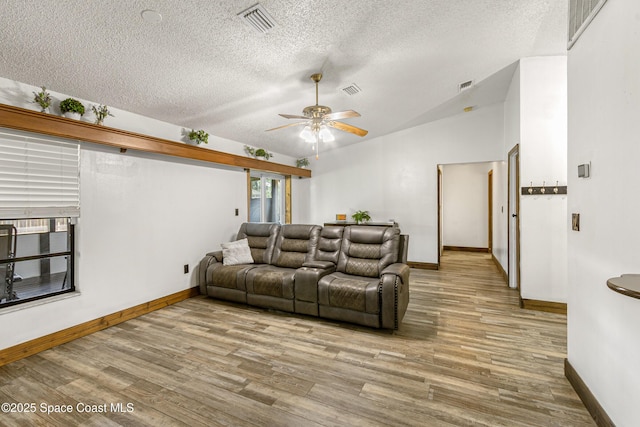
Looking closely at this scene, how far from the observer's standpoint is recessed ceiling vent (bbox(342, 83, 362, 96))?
12.4ft

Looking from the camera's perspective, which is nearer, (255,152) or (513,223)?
(513,223)

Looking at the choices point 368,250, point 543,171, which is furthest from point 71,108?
point 543,171

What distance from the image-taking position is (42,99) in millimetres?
2711

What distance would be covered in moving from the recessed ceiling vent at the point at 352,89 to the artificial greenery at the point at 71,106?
2918 mm

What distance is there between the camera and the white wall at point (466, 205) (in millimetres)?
7930

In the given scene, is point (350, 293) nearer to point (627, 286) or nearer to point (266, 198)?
point (627, 286)

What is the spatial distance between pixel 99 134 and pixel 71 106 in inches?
12.6

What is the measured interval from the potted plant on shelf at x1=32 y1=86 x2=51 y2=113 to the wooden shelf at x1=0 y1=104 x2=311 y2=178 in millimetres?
146

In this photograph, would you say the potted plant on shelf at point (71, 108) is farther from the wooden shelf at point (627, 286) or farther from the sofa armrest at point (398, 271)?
the wooden shelf at point (627, 286)

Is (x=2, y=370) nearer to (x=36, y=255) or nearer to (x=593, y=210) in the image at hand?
(x=36, y=255)

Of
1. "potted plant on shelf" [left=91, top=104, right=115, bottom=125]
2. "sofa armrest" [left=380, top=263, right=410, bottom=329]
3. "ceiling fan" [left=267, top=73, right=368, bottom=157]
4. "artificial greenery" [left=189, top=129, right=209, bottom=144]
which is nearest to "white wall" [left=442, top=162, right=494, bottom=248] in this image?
"ceiling fan" [left=267, top=73, right=368, bottom=157]

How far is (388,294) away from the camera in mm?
2951

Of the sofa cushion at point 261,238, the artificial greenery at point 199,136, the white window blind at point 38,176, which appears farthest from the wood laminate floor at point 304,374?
the artificial greenery at point 199,136

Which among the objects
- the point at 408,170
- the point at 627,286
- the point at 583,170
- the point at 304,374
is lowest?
the point at 304,374
